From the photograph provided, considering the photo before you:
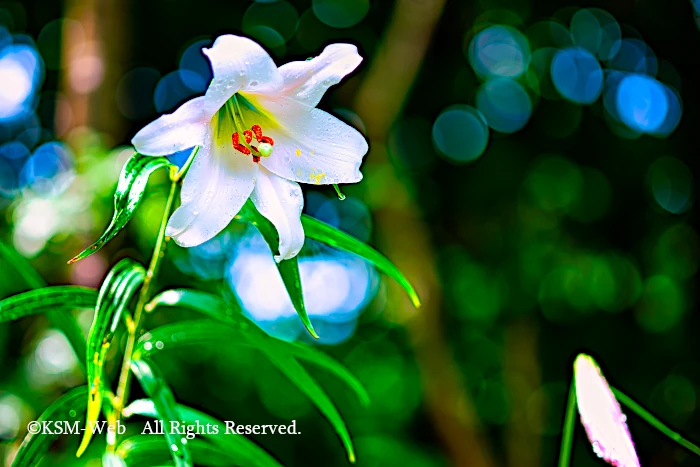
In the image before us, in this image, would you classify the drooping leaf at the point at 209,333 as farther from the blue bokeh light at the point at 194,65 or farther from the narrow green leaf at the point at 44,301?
the blue bokeh light at the point at 194,65

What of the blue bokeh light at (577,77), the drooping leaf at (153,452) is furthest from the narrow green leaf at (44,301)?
the blue bokeh light at (577,77)

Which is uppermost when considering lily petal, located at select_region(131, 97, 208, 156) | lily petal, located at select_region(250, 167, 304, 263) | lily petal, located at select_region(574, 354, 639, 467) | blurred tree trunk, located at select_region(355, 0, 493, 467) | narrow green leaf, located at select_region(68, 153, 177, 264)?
lily petal, located at select_region(131, 97, 208, 156)

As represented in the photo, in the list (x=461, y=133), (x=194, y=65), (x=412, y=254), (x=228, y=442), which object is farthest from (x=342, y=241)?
(x=461, y=133)

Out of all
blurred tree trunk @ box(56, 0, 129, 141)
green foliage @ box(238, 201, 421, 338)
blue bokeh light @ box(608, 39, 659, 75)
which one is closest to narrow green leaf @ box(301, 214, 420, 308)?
green foliage @ box(238, 201, 421, 338)

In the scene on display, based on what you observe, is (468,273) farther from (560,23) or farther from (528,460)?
(560,23)

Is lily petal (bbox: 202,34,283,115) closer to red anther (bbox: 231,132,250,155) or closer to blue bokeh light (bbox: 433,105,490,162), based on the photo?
red anther (bbox: 231,132,250,155)

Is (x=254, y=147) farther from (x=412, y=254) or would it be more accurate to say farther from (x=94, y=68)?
(x=412, y=254)
